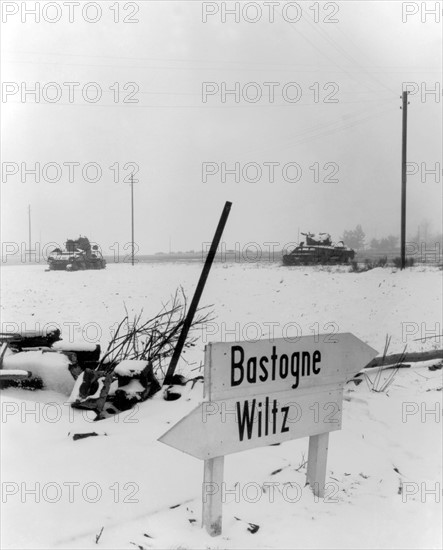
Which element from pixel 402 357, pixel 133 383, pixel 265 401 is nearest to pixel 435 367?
pixel 402 357

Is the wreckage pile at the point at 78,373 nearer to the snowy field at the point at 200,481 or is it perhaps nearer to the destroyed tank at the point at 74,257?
the snowy field at the point at 200,481

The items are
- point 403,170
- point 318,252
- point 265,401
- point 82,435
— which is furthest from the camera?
point 403,170

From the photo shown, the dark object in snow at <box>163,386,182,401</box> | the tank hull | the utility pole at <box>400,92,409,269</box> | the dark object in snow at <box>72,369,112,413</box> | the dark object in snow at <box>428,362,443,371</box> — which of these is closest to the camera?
the dark object in snow at <box>72,369,112,413</box>

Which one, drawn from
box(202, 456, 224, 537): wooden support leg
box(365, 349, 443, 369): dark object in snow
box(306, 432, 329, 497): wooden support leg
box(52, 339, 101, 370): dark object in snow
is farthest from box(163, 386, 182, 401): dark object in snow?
box(365, 349, 443, 369): dark object in snow

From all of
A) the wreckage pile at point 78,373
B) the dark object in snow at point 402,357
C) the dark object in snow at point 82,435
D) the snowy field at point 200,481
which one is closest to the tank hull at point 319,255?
the dark object in snow at point 402,357

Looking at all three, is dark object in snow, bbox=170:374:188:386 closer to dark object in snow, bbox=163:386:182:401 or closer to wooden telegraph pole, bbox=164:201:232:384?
wooden telegraph pole, bbox=164:201:232:384

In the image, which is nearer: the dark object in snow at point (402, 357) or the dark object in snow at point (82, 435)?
the dark object in snow at point (82, 435)

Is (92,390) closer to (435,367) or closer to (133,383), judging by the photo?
(133,383)
